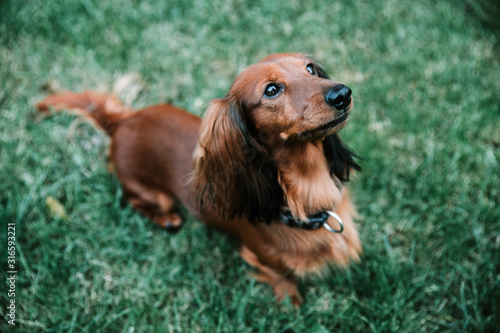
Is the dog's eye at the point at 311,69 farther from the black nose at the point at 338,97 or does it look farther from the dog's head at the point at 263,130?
the black nose at the point at 338,97

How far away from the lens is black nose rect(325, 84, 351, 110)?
182 centimetres

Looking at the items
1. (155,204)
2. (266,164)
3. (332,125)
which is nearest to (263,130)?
(266,164)

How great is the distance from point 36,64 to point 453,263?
13.5 feet

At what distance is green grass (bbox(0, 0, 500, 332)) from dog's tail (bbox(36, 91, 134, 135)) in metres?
0.30

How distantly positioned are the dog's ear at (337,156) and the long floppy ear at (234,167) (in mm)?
347

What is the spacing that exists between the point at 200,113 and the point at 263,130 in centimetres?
161

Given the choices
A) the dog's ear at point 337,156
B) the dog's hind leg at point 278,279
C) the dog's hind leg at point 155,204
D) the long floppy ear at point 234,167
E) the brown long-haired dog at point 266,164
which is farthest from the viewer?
the dog's hind leg at point 155,204

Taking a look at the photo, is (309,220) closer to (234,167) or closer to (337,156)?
(337,156)

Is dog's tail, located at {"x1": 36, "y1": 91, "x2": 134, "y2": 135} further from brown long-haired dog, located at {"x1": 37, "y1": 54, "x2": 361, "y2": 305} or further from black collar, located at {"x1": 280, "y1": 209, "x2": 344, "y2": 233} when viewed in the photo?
black collar, located at {"x1": 280, "y1": 209, "x2": 344, "y2": 233}

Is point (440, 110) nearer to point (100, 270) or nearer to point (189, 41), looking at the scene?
point (189, 41)

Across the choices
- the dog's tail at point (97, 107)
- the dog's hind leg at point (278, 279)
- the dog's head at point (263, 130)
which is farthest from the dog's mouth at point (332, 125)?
the dog's tail at point (97, 107)

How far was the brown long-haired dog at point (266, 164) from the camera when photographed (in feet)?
6.51

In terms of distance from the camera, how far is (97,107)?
3.14 meters

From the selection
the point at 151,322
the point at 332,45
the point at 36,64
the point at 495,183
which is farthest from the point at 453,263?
the point at 36,64
